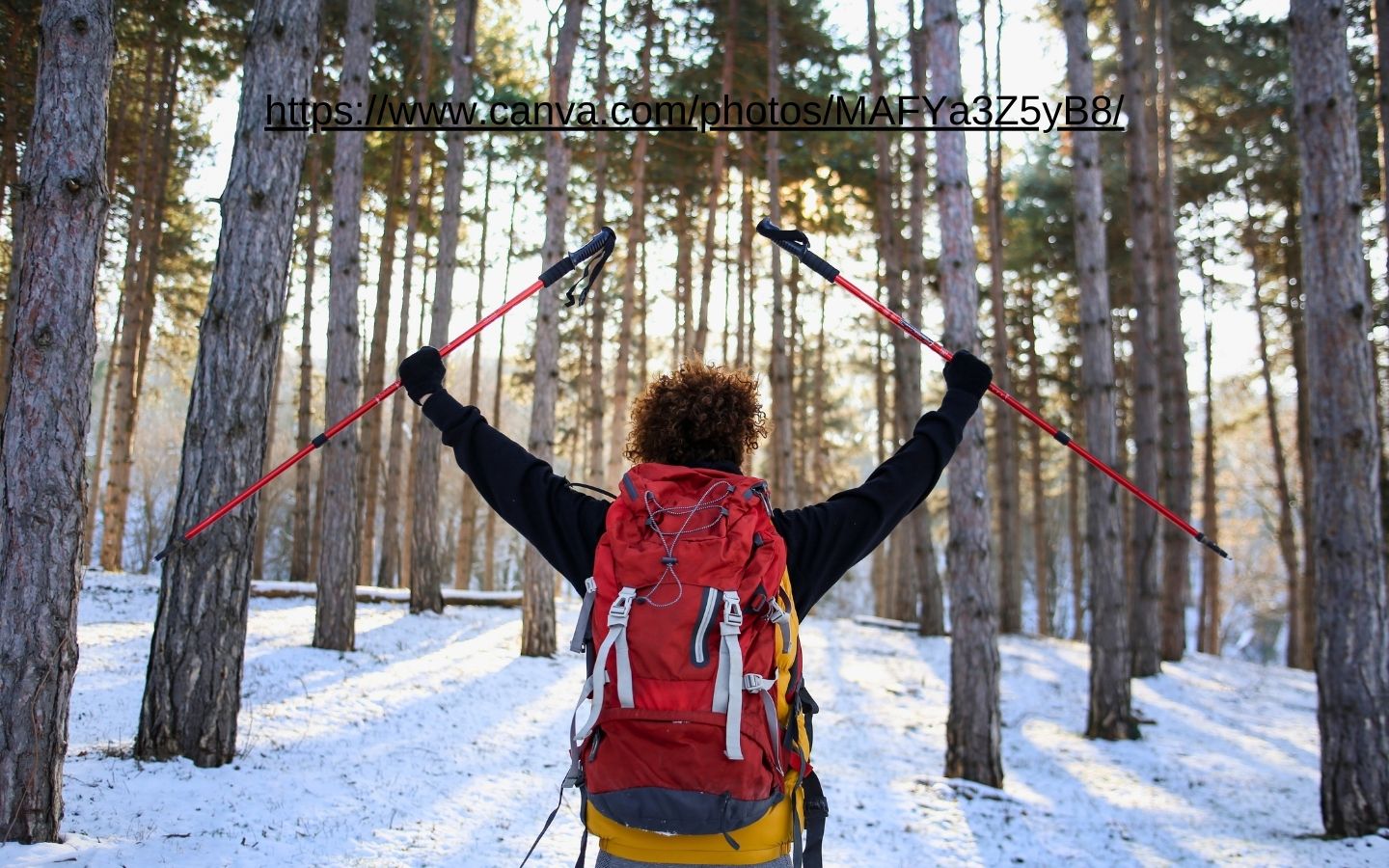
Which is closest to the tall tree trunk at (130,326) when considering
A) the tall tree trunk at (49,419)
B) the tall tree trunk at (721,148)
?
the tall tree trunk at (721,148)

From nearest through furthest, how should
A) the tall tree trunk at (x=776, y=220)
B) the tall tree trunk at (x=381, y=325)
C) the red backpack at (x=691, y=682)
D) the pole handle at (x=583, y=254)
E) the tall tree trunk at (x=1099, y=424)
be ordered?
the red backpack at (x=691, y=682)
the pole handle at (x=583, y=254)
the tall tree trunk at (x=1099, y=424)
the tall tree trunk at (x=776, y=220)
the tall tree trunk at (x=381, y=325)

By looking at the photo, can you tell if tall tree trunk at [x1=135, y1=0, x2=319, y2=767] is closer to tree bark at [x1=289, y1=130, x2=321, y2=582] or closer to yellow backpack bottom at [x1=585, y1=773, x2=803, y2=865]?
yellow backpack bottom at [x1=585, y1=773, x2=803, y2=865]

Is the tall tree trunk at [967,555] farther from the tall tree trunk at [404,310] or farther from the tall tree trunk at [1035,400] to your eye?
the tall tree trunk at [1035,400]

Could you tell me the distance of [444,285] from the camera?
43.4 ft

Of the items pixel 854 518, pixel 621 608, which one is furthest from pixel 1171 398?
pixel 621 608

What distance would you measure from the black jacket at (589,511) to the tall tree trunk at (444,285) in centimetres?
1044

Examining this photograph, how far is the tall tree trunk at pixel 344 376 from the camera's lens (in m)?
10.4

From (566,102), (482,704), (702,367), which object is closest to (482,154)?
(566,102)

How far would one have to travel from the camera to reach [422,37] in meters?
16.1

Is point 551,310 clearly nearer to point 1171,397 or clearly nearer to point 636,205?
point 636,205

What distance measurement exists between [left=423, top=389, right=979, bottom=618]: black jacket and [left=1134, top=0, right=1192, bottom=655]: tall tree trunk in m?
14.6

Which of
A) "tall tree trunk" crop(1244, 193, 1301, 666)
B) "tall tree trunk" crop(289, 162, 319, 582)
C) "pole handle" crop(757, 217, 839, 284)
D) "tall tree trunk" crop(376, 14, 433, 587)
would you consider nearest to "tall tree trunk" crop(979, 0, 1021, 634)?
"tall tree trunk" crop(1244, 193, 1301, 666)

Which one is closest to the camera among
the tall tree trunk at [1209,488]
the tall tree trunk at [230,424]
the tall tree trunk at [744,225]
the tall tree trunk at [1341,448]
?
the tall tree trunk at [230,424]

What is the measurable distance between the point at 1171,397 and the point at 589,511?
53.8 ft
